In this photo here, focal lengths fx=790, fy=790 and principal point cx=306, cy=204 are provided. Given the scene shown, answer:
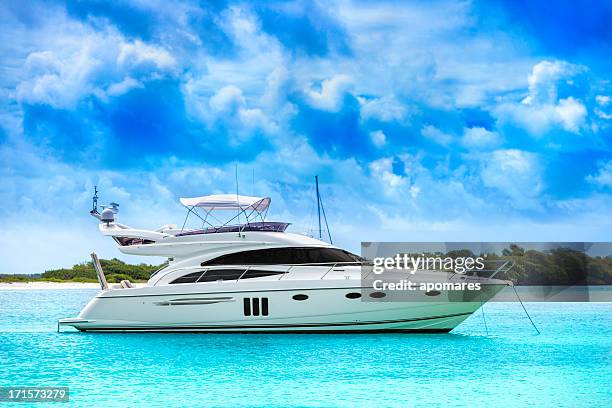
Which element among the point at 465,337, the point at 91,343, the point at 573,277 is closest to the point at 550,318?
the point at 465,337

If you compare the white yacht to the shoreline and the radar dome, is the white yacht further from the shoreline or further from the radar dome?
the shoreline

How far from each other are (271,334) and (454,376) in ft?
22.8

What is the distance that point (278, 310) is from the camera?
71.8 feet

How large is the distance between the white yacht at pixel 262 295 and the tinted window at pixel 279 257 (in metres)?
0.03

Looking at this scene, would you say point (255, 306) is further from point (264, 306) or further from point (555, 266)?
point (555, 266)

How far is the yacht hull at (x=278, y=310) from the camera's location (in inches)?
859

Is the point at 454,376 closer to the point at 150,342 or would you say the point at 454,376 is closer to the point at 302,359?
the point at 302,359

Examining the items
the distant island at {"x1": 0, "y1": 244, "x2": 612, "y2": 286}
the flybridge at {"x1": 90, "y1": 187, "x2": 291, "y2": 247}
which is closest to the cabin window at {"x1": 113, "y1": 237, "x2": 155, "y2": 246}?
the flybridge at {"x1": 90, "y1": 187, "x2": 291, "y2": 247}

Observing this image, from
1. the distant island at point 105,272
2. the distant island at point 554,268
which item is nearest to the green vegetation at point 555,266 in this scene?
the distant island at point 554,268

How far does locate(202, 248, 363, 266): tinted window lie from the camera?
895 inches

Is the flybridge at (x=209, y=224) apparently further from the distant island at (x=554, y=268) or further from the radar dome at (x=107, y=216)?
the distant island at (x=554, y=268)

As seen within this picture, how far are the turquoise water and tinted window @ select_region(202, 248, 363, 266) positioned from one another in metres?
2.18

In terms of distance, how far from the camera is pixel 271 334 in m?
22.8

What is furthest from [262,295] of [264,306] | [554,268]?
[554,268]
